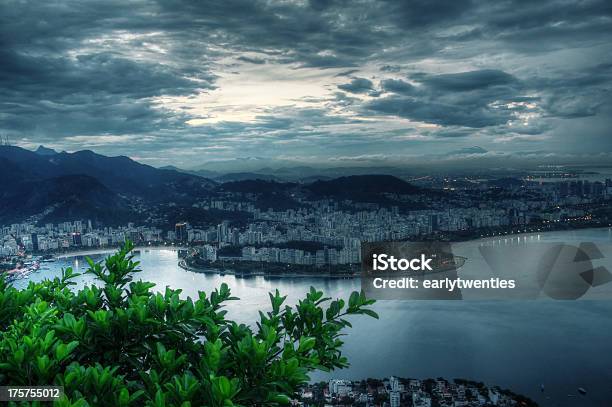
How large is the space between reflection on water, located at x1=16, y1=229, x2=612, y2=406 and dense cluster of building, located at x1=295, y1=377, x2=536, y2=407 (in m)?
0.48

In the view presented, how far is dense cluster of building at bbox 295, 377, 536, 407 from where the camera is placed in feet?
17.2

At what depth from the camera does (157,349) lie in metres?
0.83

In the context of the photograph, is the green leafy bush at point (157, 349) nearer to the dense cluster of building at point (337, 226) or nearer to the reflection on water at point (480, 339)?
the reflection on water at point (480, 339)

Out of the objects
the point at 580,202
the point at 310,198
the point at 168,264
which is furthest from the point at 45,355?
the point at 580,202

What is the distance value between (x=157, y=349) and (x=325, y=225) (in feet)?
60.0

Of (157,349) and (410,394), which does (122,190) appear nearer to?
(410,394)

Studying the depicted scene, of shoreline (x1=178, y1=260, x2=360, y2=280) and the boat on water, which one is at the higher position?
the boat on water

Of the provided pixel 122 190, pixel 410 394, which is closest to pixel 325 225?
pixel 410 394

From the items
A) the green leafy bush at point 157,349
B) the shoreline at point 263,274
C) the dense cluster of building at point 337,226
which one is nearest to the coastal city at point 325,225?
the dense cluster of building at point 337,226

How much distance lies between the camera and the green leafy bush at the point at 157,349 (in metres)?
0.72

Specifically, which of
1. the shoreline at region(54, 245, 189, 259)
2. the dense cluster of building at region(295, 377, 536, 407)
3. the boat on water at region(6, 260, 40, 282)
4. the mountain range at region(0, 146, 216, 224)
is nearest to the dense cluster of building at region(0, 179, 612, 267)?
the shoreline at region(54, 245, 189, 259)

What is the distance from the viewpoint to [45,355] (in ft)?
2.41

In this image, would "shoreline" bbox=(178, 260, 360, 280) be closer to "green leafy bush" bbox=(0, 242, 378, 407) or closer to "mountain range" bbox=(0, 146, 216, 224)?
"mountain range" bbox=(0, 146, 216, 224)

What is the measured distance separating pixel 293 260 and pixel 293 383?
14.0 meters
